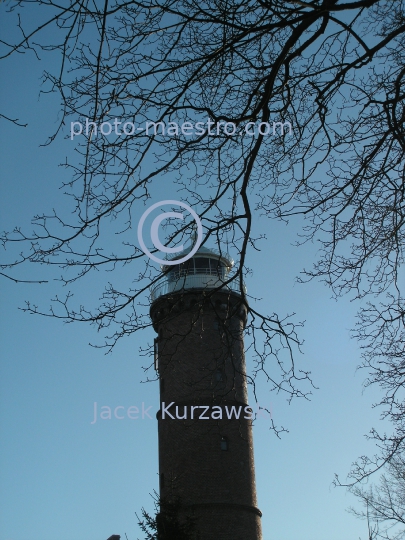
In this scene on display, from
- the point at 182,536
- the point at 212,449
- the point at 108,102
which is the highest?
the point at 212,449

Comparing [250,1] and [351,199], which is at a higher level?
[250,1]

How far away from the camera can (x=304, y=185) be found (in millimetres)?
5453

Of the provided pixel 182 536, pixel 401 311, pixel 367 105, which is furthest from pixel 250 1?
pixel 182 536

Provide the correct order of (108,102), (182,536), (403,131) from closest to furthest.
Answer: (108,102), (403,131), (182,536)

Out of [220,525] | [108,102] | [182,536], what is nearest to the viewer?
[108,102]

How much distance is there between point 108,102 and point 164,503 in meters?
8.24

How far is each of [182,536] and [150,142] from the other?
7647 millimetres

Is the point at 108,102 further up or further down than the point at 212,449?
further down

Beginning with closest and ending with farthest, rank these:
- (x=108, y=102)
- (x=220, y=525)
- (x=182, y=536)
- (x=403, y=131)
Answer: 1. (x=108, y=102)
2. (x=403, y=131)
3. (x=182, y=536)
4. (x=220, y=525)

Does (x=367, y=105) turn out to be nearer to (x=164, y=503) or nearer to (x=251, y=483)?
(x=164, y=503)

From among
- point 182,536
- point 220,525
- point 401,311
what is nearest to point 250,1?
point 401,311

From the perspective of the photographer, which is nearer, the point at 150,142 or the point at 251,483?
the point at 150,142

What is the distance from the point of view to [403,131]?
5.27 meters

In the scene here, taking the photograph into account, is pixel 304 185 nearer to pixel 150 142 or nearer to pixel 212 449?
pixel 150 142
